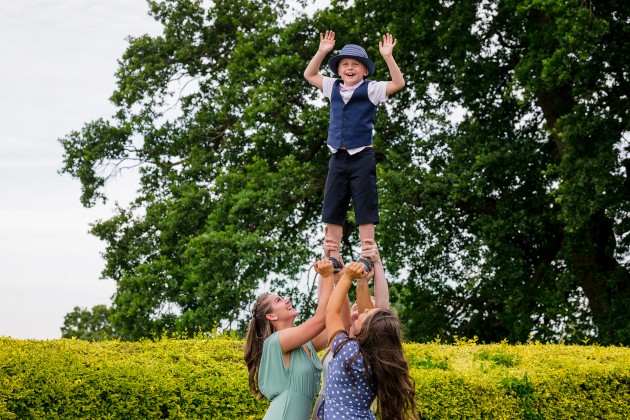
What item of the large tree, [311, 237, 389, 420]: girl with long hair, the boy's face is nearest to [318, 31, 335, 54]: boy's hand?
the boy's face

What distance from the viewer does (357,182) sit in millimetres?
4844

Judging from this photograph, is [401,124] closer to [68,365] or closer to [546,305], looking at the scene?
[546,305]

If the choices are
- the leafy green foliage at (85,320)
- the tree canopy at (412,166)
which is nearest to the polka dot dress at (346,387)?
the tree canopy at (412,166)

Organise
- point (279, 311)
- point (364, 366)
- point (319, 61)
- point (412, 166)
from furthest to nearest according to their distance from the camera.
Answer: point (412, 166) < point (319, 61) < point (279, 311) < point (364, 366)

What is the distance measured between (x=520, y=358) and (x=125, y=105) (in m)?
11.6

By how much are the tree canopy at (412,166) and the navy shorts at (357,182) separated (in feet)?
26.4

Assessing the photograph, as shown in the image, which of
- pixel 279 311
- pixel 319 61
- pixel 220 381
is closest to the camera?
pixel 279 311

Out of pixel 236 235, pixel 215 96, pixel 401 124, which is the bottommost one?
pixel 236 235

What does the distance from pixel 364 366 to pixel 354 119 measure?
164 cm

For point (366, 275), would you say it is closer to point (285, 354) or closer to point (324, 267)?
point (324, 267)

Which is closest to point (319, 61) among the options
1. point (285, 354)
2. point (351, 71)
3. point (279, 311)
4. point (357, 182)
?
point (351, 71)

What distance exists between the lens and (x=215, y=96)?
16953mm

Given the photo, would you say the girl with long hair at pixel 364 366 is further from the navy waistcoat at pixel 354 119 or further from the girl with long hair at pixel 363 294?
the navy waistcoat at pixel 354 119

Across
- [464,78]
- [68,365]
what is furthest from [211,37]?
[68,365]
